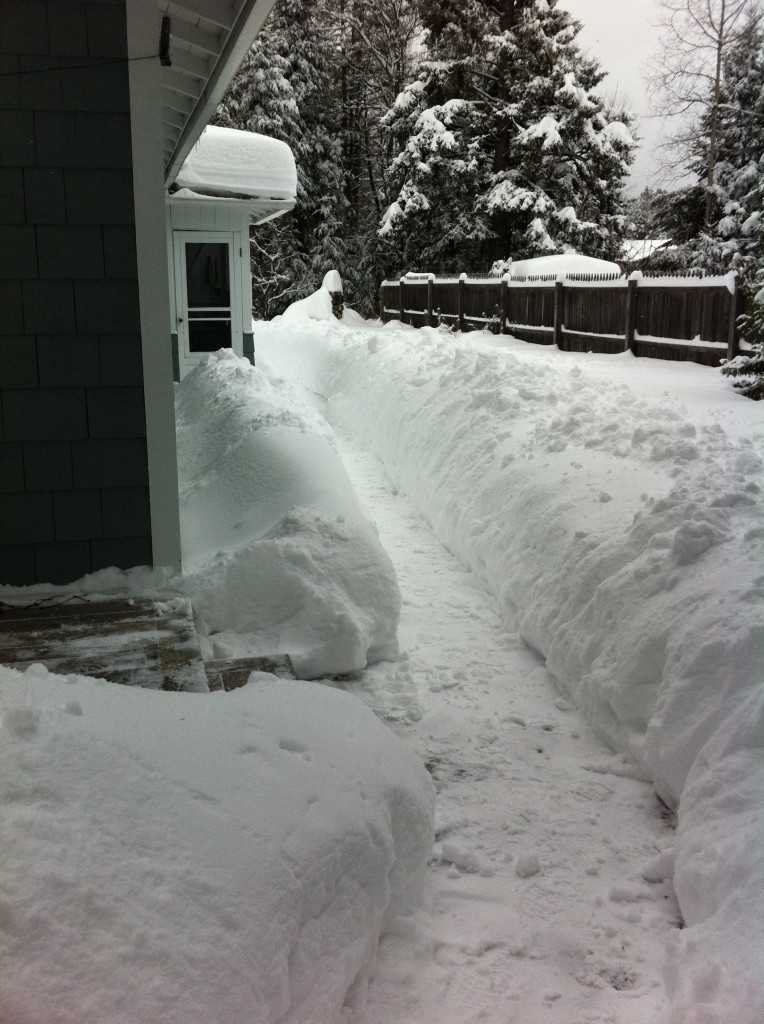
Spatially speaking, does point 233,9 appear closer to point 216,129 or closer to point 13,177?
point 13,177

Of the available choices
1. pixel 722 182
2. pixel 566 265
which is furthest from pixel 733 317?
pixel 722 182

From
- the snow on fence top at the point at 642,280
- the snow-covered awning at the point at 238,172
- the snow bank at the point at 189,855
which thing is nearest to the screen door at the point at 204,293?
the snow-covered awning at the point at 238,172

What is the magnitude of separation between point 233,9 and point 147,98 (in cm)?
115

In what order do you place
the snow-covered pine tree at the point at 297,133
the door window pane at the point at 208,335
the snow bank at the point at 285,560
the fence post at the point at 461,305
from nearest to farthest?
the snow bank at the point at 285,560 → the door window pane at the point at 208,335 → the fence post at the point at 461,305 → the snow-covered pine tree at the point at 297,133

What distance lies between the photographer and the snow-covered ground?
6.35 feet

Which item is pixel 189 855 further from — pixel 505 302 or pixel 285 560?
pixel 505 302

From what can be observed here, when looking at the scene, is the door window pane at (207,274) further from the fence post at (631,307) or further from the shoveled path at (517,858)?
the shoveled path at (517,858)

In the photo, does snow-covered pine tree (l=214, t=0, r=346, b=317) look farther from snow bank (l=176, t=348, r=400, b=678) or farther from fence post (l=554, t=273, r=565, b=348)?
snow bank (l=176, t=348, r=400, b=678)

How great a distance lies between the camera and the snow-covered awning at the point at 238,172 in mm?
10812

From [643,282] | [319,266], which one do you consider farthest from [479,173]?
[643,282]

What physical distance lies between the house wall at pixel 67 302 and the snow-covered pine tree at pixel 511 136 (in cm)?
2207

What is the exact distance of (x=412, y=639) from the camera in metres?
5.21

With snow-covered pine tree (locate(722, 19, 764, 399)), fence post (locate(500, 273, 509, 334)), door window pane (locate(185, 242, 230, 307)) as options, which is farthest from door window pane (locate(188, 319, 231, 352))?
fence post (locate(500, 273, 509, 334))

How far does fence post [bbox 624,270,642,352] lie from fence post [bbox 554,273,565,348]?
2.27 meters
